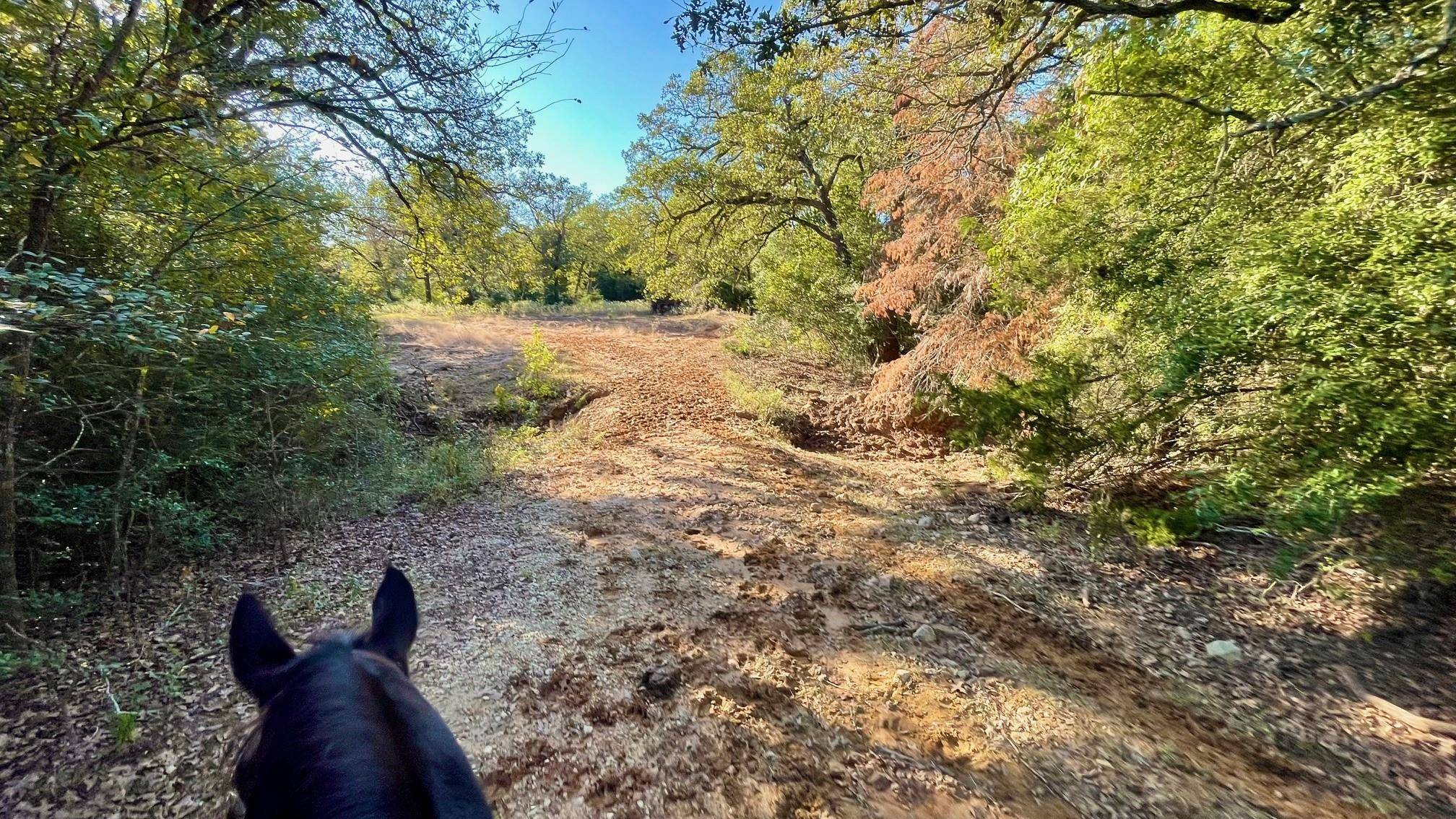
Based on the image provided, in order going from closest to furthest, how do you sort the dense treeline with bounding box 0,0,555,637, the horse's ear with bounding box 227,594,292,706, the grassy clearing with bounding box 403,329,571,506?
1. the horse's ear with bounding box 227,594,292,706
2. the dense treeline with bounding box 0,0,555,637
3. the grassy clearing with bounding box 403,329,571,506

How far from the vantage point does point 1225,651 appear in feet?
11.9

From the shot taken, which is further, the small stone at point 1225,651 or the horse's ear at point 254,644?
the small stone at point 1225,651

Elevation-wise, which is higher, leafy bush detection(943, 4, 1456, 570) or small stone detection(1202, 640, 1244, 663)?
leafy bush detection(943, 4, 1456, 570)

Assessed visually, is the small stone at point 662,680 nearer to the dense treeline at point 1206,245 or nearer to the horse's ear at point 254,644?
the horse's ear at point 254,644

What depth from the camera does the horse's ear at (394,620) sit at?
180cm

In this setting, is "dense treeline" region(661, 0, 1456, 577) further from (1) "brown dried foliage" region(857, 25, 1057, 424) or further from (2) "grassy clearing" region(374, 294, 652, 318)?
(2) "grassy clearing" region(374, 294, 652, 318)

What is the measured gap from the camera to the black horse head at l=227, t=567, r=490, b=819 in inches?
44.4

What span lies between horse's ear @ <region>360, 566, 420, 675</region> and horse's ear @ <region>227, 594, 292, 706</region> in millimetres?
243

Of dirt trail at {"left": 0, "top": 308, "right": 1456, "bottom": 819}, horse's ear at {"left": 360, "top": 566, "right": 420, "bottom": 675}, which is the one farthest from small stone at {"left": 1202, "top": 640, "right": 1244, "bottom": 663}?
horse's ear at {"left": 360, "top": 566, "right": 420, "bottom": 675}

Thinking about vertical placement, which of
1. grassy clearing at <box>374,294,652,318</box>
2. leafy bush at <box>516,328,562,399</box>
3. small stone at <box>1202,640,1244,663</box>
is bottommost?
small stone at <box>1202,640,1244,663</box>

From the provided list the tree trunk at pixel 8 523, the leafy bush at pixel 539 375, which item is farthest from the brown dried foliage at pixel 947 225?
the tree trunk at pixel 8 523

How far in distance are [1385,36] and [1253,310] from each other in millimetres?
1588

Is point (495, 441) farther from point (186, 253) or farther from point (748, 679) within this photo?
point (748, 679)

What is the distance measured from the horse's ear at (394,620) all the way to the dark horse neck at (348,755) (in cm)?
31
